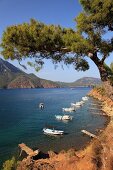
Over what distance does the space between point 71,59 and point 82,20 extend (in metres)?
3.34

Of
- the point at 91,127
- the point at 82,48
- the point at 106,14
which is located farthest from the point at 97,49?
the point at 91,127

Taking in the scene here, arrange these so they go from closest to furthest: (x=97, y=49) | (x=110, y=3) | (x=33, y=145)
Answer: (x=110, y=3)
(x=97, y=49)
(x=33, y=145)

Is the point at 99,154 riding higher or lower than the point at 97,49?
lower

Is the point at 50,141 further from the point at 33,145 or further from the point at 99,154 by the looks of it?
the point at 99,154

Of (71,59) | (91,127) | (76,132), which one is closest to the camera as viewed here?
(71,59)

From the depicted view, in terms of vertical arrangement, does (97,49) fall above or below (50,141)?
above

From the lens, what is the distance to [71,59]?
20109 mm

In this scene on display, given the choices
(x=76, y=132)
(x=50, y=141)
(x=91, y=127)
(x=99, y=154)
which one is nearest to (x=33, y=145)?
(x=50, y=141)

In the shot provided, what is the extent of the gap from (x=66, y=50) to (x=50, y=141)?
36820 mm

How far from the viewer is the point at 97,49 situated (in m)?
18.5

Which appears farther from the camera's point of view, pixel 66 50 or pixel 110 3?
pixel 66 50

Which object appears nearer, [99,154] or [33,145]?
[99,154]

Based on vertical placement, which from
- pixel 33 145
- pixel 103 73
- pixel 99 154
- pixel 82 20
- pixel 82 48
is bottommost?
pixel 33 145

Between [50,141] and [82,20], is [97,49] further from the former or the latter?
[50,141]
